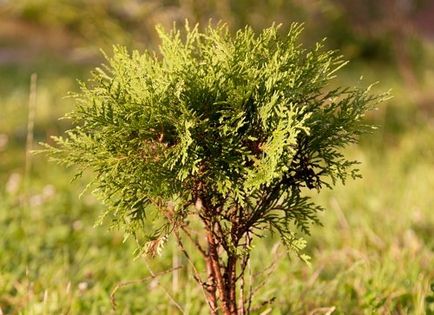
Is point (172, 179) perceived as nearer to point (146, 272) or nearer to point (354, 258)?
point (146, 272)

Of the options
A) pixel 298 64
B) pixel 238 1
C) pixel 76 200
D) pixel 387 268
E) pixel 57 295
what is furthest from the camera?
pixel 238 1

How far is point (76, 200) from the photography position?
6.59m

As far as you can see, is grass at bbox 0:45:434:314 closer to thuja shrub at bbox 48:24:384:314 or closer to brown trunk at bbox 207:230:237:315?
brown trunk at bbox 207:230:237:315

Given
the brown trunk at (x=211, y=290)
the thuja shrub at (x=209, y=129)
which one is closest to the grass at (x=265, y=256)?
the brown trunk at (x=211, y=290)

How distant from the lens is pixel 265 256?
16.1ft

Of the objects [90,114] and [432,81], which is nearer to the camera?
[90,114]

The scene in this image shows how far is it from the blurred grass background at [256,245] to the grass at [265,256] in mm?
11

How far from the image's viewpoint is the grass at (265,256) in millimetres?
3906

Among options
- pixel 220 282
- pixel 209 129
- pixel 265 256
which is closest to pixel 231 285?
pixel 220 282

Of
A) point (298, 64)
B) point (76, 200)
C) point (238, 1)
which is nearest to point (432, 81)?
point (238, 1)

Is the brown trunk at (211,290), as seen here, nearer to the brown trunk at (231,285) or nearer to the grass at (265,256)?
the brown trunk at (231,285)

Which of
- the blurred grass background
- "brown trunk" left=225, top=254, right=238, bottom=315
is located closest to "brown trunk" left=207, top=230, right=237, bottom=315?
"brown trunk" left=225, top=254, right=238, bottom=315

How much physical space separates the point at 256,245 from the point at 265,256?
0.11 meters

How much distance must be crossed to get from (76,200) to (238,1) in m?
5.94
